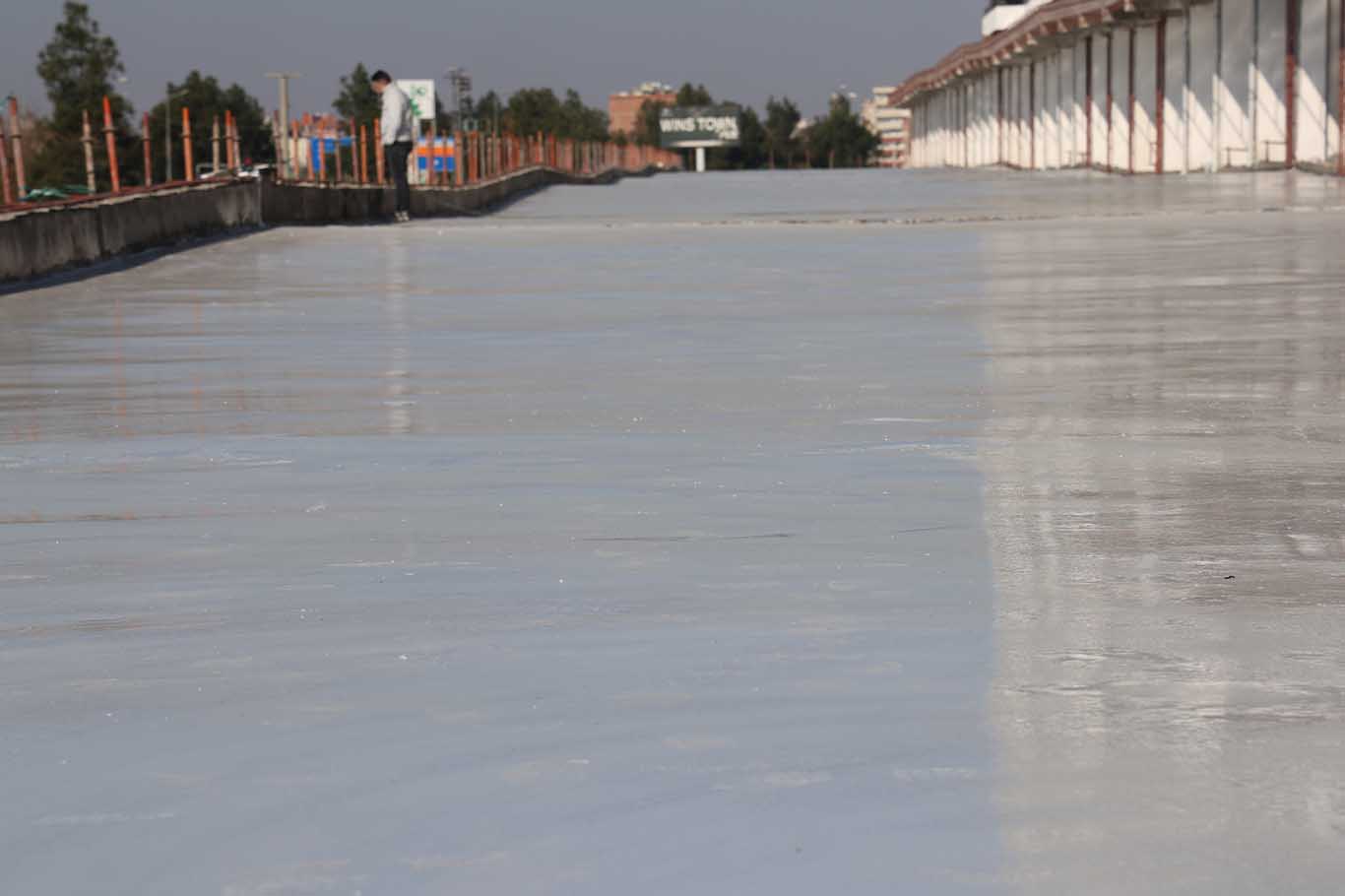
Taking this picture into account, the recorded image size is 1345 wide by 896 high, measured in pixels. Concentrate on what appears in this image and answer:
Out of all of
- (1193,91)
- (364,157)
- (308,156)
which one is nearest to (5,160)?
(308,156)

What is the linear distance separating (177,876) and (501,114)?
196 meters

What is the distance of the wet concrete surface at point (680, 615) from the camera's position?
238cm

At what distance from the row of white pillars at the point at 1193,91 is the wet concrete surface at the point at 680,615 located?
103 ft

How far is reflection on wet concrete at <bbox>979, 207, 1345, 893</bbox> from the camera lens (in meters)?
Answer: 2.35

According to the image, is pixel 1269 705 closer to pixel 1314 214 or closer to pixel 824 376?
pixel 824 376

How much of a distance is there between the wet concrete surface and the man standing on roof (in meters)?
16.0

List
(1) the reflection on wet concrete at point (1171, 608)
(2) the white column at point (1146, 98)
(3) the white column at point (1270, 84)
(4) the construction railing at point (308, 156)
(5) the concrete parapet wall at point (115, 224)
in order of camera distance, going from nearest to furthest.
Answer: (1) the reflection on wet concrete at point (1171, 608) < (5) the concrete parapet wall at point (115, 224) < (4) the construction railing at point (308, 156) < (3) the white column at point (1270, 84) < (2) the white column at point (1146, 98)

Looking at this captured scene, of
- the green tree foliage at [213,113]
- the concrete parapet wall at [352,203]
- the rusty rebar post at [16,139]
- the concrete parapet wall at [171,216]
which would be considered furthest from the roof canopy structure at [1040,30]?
the green tree foliage at [213,113]

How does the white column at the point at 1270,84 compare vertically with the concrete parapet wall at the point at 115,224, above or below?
above

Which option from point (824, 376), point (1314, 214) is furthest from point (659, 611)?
point (1314, 214)

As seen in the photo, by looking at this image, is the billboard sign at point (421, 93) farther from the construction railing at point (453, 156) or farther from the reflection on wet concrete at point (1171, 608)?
the reflection on wet concrete at point (1171, 608)

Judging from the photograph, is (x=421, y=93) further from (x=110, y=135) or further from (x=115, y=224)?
(x=115, y=224)

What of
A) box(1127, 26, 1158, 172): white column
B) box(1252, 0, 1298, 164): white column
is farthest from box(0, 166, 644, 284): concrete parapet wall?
box(1127, 26, 1158, 172): white column

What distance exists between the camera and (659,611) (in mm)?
3596
